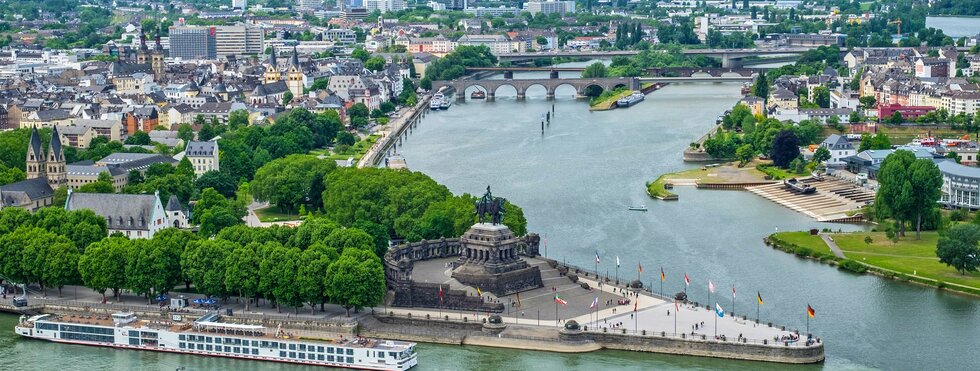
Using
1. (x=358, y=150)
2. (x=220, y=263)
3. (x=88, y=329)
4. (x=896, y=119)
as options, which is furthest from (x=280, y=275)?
(x=896, y=119)

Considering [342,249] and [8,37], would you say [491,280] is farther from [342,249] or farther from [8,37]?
[8,37]

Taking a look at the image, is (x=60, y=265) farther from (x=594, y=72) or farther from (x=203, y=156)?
(x=594, y=72)

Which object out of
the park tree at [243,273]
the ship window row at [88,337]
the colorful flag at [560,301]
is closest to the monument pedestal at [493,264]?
the colorful flag at [560,301]

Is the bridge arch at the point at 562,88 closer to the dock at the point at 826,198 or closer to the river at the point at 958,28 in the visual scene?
the river at the point at 958,28

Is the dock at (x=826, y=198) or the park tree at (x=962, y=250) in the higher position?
the park tree at (x=962, y=250)

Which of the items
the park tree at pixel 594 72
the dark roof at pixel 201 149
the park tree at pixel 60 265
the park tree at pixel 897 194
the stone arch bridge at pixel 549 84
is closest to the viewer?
the park tree at pixel 60 265

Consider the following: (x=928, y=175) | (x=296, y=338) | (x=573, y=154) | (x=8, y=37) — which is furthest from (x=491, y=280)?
(x=8, y=37)
